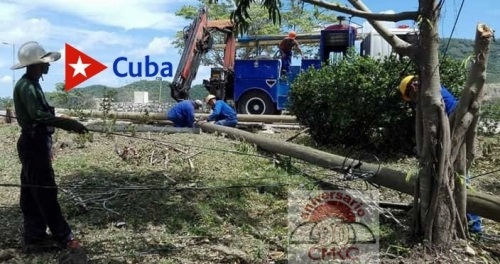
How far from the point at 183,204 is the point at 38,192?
156 cm

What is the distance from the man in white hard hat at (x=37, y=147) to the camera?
15.0 ft

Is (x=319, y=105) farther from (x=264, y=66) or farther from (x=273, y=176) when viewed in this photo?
(x=264, y=66)

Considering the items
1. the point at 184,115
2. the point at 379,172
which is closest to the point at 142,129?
the point at 184,115

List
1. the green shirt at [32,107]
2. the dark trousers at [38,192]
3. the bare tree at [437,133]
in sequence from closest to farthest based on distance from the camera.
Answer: the bare tree at [437,133]
the green shirt at [32,107]
the dark trousers at [38,192]

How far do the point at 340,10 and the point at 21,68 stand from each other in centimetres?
264

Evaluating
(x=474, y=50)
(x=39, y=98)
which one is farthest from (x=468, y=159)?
(x=39, y=98)

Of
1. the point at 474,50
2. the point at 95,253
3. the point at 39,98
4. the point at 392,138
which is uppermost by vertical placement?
the point at 474,50

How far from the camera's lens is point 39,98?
15.0 ft

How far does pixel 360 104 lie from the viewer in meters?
8.70

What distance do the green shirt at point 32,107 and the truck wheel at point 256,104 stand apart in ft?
36.2

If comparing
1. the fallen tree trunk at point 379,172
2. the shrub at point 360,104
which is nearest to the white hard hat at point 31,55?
the fallen tree trunk at point 379,172

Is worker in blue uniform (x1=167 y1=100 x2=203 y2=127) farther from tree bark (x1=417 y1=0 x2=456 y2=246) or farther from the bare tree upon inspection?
tree bark (x1=417 y1=0 x2=456 y2=246)

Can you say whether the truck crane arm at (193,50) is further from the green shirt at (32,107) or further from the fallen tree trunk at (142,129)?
the green shirt at (32,107)

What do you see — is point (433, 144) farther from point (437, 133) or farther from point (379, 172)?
point (379, 172)
